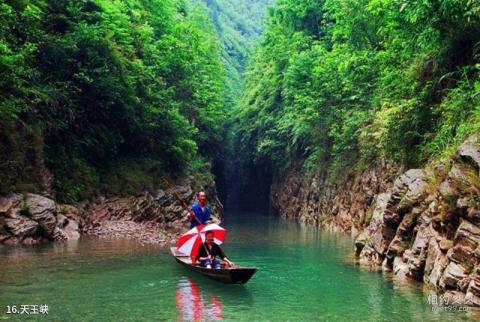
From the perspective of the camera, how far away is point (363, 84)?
29.5m

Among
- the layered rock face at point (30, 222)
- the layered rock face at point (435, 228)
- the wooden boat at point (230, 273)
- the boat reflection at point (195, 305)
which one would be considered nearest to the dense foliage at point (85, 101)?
the layered rock face at point (30, 222)

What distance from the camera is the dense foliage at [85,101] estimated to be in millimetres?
20656

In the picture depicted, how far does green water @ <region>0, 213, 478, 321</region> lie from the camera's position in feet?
34.4

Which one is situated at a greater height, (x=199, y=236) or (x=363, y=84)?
(x=363, y=84)

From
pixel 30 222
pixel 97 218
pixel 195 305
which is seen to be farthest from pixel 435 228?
pixel 97 218

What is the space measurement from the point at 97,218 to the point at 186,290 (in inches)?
505

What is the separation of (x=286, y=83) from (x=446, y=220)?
3027 cm

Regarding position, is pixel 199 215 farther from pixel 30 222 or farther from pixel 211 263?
pixel 30 222

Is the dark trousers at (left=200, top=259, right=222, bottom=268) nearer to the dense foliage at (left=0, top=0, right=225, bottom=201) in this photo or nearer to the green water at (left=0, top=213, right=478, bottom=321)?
the green water at (left=0, top=213, right=478, bottom=321)

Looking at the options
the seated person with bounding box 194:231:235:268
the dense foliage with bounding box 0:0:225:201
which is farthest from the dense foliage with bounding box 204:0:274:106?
the seated person with bounding box 194:231:235:268

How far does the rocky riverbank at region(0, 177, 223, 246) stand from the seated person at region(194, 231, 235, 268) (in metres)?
6.64

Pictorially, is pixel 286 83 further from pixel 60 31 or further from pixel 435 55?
pixel 435 55

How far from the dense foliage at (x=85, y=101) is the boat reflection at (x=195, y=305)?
10084 millimetres

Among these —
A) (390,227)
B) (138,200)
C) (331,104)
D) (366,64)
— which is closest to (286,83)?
(331,104)
